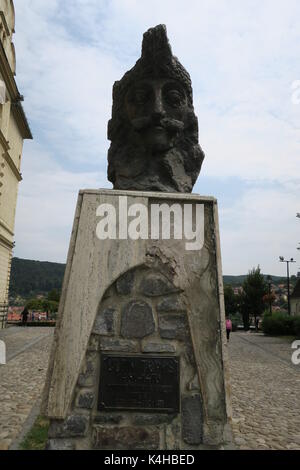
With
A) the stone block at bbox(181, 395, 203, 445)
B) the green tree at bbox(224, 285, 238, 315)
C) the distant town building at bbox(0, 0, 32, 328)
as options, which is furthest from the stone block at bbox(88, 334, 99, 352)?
the green tree at bbox(224, 285, 238, 315)

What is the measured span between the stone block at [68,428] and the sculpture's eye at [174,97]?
3317mm

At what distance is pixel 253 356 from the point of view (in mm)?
12844

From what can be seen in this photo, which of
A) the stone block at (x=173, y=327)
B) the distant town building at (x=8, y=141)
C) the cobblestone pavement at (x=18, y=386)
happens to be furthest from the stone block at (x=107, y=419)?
the distant town building at (x=8, y=141)

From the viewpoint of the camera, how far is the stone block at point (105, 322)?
10.7 ft

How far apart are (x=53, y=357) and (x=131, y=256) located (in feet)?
3.54

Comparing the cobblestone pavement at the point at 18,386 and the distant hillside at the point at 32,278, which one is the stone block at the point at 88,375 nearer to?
the cobblestone pavement at the point at 18,386

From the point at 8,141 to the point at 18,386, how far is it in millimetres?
15478

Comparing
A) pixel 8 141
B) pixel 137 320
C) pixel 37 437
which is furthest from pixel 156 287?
pixel 8 141

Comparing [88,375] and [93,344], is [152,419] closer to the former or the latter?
[88,375]

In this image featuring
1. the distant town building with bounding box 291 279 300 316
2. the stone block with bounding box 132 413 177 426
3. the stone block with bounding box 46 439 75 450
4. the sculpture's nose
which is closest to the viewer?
the stone block with bounding box 46 439 75 450

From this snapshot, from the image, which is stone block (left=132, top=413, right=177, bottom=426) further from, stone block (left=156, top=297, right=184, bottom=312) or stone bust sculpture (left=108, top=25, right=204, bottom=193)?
stone bust sculpture (left=108, top=25, right=204, bottom=193)

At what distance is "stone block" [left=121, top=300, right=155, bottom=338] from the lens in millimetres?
3303

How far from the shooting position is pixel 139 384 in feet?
10.5

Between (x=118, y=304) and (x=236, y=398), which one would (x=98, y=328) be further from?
(x=236, y=398)
